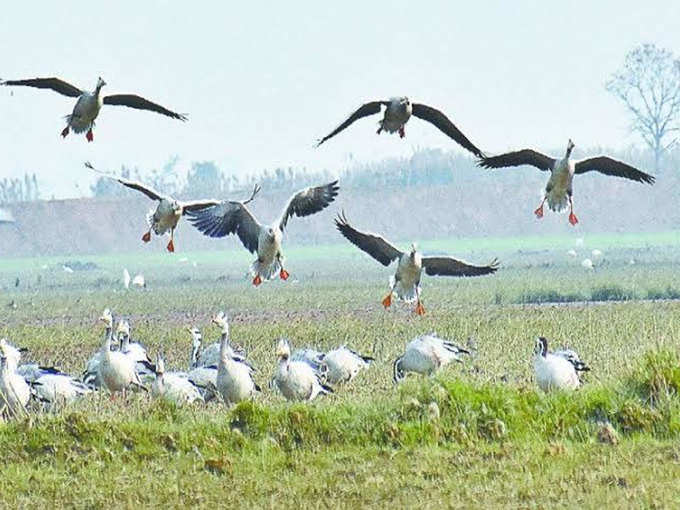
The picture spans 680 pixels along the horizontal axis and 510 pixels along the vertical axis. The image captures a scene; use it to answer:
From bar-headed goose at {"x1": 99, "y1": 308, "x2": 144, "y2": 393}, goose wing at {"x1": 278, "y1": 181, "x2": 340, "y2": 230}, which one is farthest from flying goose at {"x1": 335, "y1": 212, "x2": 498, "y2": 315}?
bar-headed goose at {"x1": 99, "y1": 308, "x2": 144, "y2": 393}

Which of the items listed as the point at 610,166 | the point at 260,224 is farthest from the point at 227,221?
the point at 610,166

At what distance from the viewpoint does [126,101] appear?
15.1m

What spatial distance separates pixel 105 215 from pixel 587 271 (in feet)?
153

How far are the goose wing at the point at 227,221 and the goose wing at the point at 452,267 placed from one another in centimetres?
183

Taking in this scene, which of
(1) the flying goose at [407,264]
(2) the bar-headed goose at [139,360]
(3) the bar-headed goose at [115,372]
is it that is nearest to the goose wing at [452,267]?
(1) the flying goose at [407,264]

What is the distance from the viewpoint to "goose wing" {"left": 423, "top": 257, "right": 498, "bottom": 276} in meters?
16.4

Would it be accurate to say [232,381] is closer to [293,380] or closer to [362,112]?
[293,380]

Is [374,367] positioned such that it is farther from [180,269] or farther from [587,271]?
[180,269]

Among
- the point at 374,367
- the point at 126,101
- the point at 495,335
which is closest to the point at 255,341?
the point at 495,335

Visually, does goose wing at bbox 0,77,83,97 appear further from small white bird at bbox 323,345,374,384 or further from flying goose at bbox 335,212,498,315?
small white bird at bbox 323,345,374,384

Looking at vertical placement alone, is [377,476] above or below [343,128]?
below

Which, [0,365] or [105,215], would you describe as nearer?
[0,365]

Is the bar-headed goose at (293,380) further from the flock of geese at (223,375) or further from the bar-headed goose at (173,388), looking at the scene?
the bar-headed goose at (173,388)

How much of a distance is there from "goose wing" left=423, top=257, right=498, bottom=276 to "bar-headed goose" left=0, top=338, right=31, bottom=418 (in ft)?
14.9
